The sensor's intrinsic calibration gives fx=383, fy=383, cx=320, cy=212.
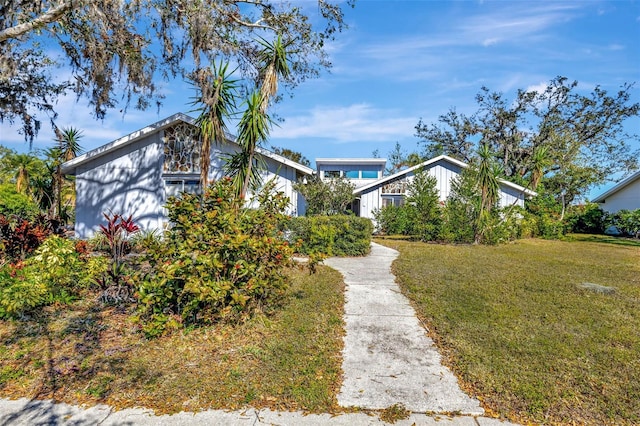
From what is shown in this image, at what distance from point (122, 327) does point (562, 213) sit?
25.3 meters

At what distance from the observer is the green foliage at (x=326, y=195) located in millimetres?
15463

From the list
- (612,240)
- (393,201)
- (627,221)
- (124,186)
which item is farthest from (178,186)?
(627,221)

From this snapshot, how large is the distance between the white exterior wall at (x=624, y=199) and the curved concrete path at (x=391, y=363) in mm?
22818

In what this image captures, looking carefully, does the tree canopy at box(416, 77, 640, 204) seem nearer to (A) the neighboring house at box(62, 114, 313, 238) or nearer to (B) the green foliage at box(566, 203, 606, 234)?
(B) the green foliage at box(566, 203, 606, 234)

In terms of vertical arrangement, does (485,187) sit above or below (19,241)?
above

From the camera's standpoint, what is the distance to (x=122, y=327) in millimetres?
4852

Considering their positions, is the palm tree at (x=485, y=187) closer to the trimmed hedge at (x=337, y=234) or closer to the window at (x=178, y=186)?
the trimmed hedge at (x=337, y=234)

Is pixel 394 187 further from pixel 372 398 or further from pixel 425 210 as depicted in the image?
pixel 372 398

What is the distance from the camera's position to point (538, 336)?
185 inches

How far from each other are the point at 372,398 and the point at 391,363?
2.58ft

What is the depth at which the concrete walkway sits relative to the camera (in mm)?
2947

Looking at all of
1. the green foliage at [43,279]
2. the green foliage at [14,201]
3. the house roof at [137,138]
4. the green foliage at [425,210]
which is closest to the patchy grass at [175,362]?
the green foliage at [43,279]

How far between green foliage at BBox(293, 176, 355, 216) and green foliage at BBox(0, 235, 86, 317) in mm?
9497

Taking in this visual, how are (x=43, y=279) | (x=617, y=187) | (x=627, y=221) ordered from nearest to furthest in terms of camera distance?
(x=43, y=279), (x=627, y=221), (x=617, y=187)
